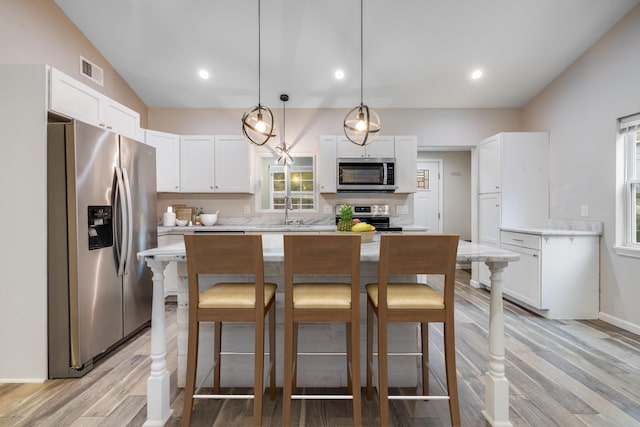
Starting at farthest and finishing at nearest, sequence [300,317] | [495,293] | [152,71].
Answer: [152,71]
[495,293]
[300,317]

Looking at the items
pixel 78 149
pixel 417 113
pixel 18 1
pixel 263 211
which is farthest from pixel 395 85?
pixel 18 1

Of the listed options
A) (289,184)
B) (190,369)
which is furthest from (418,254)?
(289,184)

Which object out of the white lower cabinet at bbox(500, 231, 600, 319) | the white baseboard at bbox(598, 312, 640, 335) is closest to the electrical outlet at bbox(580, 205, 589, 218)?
the white lower cabinet at bbox(500, 231, 600, 319)

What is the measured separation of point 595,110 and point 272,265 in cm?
384

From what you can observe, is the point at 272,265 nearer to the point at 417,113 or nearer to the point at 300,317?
the point at 300,317

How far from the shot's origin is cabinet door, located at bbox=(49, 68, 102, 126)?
219cm

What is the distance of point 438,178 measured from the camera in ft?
20.2

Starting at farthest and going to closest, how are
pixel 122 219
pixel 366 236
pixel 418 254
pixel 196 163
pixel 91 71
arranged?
pixel 196 163 → pixel 91 71 → pixel 122 219 → pixel 366 236 → pixel 418 254

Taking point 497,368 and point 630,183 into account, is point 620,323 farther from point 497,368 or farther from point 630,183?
point 497,368

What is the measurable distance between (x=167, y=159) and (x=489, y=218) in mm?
4570

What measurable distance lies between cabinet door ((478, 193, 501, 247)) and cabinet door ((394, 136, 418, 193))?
106 cm

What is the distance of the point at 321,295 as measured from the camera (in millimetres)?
1577

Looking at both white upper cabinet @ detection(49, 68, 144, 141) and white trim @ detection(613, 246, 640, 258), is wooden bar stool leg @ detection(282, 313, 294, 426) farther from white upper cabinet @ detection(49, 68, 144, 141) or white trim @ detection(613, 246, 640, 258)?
white trim @ detection(613, 246, 640, 258)

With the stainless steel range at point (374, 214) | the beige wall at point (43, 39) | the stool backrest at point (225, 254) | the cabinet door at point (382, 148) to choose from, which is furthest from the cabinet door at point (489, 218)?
the beige wall at point (43, 39)
